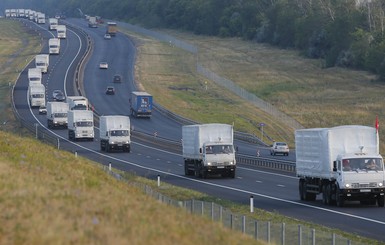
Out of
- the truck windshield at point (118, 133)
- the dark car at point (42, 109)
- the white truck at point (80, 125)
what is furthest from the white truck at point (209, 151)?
the dark car at point (42, 109)

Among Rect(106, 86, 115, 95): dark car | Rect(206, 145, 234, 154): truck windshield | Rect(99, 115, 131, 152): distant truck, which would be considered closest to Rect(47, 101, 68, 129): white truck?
Rect(99, 115, 131, 152): distant truck

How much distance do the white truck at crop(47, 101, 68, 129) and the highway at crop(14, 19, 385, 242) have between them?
186 cm

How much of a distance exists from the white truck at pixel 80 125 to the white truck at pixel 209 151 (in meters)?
28.9

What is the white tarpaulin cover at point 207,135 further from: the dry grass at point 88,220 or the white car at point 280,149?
the dry grass at point 88,220

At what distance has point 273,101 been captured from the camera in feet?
406

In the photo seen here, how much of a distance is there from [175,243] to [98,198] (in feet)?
18.2

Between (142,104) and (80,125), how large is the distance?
2068 centimetres

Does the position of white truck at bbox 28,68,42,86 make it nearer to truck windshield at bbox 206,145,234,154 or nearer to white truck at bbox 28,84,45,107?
white truck at bbox 28,84,45,107

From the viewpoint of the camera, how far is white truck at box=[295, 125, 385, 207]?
38656 mm

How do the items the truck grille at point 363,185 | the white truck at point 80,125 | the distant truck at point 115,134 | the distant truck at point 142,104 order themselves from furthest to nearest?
1. the distant truck at point 142,104
2. the white truck at point 80,125
3. the distant truck at point 115,134
4. the truck grille at point 363,185

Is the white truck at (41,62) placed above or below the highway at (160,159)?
above

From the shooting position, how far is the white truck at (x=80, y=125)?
90812mm

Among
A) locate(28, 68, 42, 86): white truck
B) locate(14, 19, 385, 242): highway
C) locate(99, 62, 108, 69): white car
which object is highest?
locate(99, 62, 108, 69): white car

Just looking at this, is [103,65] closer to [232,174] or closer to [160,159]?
[160,159]
